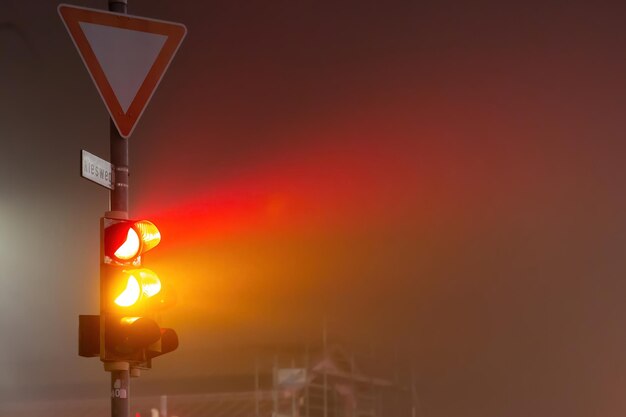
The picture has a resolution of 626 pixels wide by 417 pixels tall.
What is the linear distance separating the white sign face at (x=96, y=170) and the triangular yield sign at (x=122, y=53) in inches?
5.2

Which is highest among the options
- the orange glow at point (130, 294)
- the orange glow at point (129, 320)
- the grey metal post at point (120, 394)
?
the orange glow at point (130, 294)

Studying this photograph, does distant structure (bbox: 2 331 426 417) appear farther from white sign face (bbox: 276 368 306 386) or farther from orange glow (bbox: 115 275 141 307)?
orange glow (bbox: 115 275 141 307)

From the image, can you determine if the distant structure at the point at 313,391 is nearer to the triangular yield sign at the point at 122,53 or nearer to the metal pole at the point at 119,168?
the metal pole at the point at 119,168

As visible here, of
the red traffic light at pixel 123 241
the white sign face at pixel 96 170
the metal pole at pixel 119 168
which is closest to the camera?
the white sign face at pixel 96 170

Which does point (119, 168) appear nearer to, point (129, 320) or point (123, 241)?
point (123, 241)

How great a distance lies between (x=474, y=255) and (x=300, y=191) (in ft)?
3.70

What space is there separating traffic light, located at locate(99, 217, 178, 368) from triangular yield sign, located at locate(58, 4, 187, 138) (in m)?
0.34

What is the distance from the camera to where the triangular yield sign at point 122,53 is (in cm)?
262

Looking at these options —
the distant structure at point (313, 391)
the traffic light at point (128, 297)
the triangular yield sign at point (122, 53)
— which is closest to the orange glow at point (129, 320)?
the traffic light at point (128, 297)

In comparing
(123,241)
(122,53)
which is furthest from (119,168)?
(122,53)

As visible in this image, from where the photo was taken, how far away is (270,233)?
188 inches

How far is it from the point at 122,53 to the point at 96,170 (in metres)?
0.40

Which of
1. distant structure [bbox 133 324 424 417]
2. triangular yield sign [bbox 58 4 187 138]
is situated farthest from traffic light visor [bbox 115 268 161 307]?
distant structure [bbox 133 324 424 417]

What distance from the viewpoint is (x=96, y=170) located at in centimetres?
261
